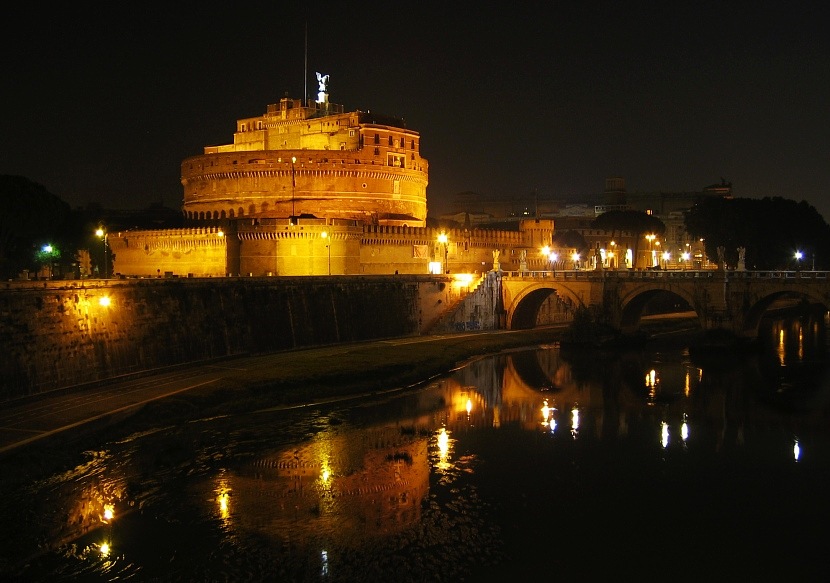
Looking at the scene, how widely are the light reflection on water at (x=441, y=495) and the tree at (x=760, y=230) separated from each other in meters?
31.4

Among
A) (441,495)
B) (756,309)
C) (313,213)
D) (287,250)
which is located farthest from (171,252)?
(441,495)

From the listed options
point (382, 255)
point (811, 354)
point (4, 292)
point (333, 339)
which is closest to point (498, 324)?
point (382, 255)

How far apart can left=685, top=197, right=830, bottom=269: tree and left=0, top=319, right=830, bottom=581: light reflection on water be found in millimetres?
31376

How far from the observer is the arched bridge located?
4131 centimetres

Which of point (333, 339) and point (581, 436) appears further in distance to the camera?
point (333, 339)

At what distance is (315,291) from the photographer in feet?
139

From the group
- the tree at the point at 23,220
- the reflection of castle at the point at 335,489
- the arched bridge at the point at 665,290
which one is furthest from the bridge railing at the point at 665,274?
the tree at the point at 23,220

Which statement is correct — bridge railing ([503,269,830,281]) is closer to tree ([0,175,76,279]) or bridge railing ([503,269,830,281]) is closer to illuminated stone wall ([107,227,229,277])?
illuminated stone wall ([107,227,229,277])

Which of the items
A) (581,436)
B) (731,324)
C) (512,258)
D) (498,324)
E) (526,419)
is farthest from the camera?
(512,258)

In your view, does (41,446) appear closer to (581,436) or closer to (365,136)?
(581,436)

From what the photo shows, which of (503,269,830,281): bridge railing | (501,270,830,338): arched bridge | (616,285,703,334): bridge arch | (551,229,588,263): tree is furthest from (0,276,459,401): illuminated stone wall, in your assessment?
(551,229,588,263): tree

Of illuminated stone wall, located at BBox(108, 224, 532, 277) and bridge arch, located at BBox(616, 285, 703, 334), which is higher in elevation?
illuminated stone wall, located at BBox(108, 224, 532, 277)

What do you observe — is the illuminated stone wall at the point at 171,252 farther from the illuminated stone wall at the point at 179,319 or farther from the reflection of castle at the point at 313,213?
the illuminated stone wall at the point at 179,319

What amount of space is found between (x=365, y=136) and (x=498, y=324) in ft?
65.5
